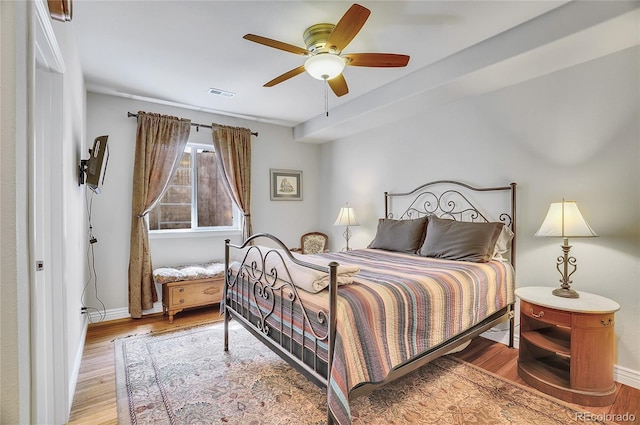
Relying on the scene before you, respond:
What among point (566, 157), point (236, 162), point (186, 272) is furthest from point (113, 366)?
point (566, 157)

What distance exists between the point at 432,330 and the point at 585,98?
225 cm

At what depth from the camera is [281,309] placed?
1.99 metres

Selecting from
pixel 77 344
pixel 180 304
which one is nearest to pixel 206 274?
pixel 180 304

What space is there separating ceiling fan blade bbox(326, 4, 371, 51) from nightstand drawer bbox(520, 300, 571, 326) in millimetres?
2263

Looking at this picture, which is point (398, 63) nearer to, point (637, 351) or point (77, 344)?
point (637, 351)

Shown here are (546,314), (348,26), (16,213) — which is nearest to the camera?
(16,213)

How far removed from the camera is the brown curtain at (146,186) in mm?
3588

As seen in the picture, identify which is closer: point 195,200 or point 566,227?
point 566,227

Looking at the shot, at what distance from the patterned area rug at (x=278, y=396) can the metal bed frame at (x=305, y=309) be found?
295 millimetres

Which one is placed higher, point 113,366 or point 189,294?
point 189,294

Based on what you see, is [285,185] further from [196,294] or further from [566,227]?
[566,227]

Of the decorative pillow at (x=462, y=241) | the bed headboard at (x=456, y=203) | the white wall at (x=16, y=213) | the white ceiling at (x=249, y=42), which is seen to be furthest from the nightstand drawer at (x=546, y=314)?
the white wall at (x=16, y=213)

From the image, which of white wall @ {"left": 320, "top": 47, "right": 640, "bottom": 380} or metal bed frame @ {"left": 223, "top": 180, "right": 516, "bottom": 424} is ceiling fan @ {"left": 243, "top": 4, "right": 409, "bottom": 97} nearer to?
metal bed frame @ {"left": 223, "top": 180, "right": 516, "bottom": 424}

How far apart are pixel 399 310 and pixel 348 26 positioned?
1.73 m
